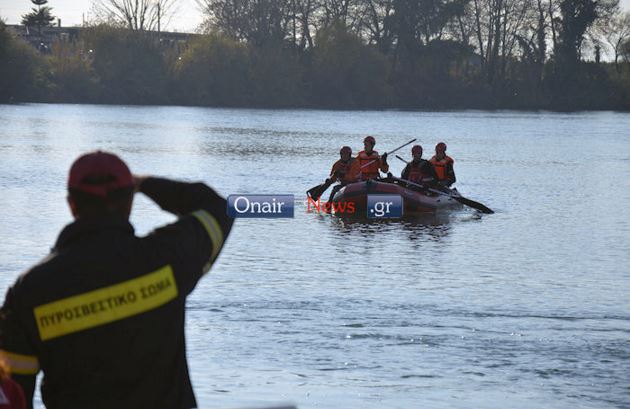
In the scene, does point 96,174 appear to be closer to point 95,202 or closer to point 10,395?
point 95,202

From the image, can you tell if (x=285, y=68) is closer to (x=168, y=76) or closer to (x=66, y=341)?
(x=168, y=76)

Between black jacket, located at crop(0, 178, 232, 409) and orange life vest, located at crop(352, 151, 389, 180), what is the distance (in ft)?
62.4

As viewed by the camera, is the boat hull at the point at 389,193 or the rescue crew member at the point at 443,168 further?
the rescue crew member at the point at 443,168

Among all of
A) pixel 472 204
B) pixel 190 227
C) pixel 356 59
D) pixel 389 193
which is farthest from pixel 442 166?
pixel 356 59

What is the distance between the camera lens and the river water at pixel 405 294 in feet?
31.2

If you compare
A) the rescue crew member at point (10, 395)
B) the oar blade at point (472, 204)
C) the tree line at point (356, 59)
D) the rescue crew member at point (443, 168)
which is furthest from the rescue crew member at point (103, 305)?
the tree line at point (356, 59)

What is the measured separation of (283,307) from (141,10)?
92.3 m

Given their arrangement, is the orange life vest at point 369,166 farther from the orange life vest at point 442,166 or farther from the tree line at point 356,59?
the tree line at point 356,59

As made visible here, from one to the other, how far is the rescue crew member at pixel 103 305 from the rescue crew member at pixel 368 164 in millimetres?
19039

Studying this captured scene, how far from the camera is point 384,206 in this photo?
2317cm

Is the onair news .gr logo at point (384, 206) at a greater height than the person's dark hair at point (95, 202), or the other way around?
the person's dark hair at point (95, 202)

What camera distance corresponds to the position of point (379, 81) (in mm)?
103375

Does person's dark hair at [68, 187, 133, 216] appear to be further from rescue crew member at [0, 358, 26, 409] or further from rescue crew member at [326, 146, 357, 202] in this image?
rescue crew member at [326, 146, 357, 202]

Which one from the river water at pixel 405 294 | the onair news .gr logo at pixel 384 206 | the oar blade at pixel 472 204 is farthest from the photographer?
the oar blade at pixel 472 204
